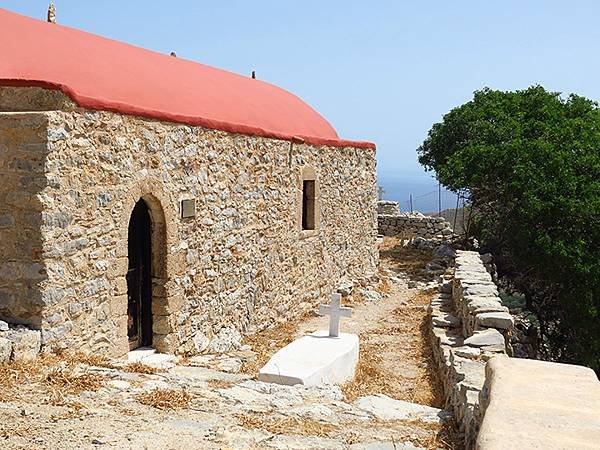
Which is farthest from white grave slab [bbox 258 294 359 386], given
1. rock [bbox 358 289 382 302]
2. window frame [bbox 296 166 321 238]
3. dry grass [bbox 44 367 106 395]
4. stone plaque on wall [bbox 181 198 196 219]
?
rock [bbox 358 289 382 302]

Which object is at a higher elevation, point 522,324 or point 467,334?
point 467,334

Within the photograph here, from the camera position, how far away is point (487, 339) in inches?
249

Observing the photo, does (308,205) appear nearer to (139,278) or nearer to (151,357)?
(139,278)

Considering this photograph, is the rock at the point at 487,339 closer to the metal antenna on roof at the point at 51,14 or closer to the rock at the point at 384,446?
the rock at the point at 384,446

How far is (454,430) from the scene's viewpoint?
427 cm

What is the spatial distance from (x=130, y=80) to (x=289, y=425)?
4.44 m

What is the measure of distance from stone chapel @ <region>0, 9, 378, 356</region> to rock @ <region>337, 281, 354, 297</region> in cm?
81

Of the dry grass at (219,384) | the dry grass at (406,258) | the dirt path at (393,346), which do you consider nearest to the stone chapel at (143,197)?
the dirt path at (393,346)

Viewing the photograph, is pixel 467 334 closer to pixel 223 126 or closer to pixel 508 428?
pixel 223 126

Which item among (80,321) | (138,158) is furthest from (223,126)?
(80,321)

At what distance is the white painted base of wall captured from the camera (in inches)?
218

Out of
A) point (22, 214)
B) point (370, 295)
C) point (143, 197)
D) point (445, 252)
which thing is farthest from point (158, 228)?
point (445, 252)

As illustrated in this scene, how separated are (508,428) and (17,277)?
12.8 feet

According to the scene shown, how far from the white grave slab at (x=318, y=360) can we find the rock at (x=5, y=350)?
2.03 metres
